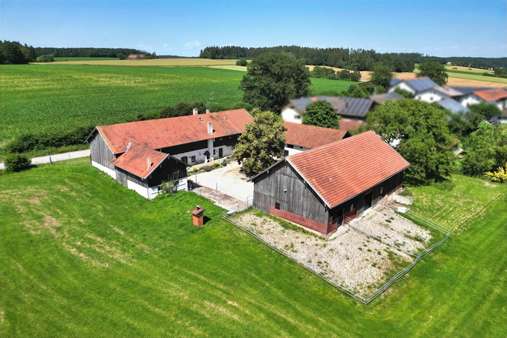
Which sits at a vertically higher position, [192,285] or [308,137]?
[308,137]

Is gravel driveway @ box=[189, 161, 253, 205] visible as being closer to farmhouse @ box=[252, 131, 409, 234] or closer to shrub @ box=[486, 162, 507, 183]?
farmhouse @ box=[252, 131, 409, 234]

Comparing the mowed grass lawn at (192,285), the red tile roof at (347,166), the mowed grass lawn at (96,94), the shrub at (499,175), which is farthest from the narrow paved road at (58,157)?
the shrub at (499,175)

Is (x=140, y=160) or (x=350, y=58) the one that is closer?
(x=140, y=160)

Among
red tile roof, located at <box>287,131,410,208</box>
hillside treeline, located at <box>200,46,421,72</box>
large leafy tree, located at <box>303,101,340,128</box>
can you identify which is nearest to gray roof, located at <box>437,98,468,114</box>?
large leafy tree, located at <box>303,101,340,128</box>

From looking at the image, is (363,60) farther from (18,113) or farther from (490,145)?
(18,113)

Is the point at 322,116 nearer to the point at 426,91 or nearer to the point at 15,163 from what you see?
the point at 15,163

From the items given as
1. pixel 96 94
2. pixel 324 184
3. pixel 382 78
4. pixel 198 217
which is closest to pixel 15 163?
pixel 198 217
